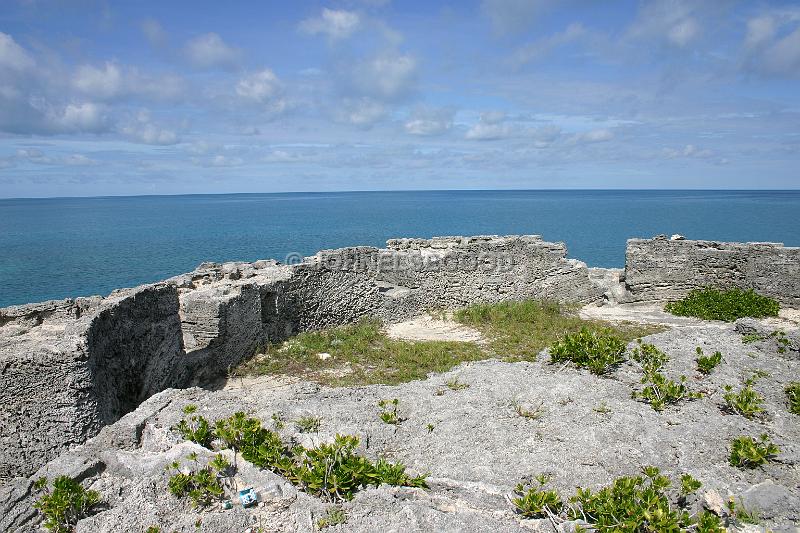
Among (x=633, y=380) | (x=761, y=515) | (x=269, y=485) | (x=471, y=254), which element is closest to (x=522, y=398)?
(x=633, y=380)

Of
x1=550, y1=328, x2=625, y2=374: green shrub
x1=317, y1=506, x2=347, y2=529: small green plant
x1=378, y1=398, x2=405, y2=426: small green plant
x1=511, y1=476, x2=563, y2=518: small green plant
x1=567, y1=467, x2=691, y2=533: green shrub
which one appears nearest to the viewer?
x1=567, y1=467, x2=691, y2=533: green shrub

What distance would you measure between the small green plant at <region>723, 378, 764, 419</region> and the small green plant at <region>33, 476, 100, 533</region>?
7182 mm

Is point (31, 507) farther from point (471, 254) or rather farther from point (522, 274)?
point (522, 274)

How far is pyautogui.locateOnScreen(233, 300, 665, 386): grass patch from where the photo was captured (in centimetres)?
1227

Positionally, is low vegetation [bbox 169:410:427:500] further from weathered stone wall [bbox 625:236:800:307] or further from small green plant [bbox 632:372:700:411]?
weathered stone wall [bbox 625:236:800:307]

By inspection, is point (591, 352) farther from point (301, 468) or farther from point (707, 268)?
point (707, 268)

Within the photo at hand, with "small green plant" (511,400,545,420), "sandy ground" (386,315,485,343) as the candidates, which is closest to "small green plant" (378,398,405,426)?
"small green plant" (511,400,545,420)

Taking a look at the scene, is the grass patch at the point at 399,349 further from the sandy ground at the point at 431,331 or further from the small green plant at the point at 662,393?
the small green plant at the point at 662,393

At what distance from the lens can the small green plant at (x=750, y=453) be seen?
216 inches

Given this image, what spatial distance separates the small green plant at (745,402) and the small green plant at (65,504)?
718 cm

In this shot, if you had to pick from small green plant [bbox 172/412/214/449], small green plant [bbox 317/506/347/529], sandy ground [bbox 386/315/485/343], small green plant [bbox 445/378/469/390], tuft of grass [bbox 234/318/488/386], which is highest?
small green plant [bbox 172/412/214/449]

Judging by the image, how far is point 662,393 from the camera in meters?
7.12

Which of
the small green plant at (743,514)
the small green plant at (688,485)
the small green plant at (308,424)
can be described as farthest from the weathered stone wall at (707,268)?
the small green plant at (308,424)

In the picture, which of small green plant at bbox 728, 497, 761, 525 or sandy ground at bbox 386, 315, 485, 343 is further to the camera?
A: sandy ground at bbox 386, 315, 485, 343
